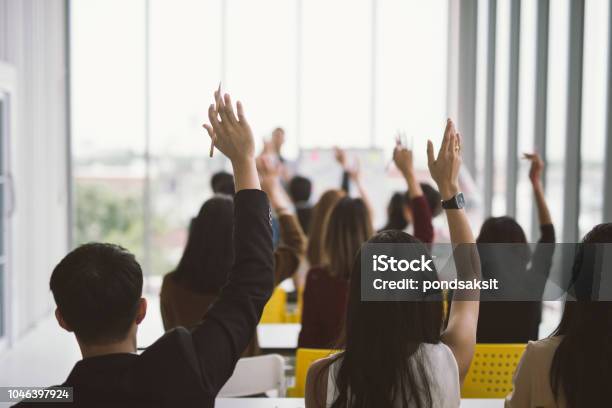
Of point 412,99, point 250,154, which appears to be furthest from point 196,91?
point 250,154

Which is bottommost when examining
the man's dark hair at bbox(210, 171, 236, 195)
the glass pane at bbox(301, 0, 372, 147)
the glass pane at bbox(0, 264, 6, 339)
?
the glass pane at bbox(0, 264, 6, 339)

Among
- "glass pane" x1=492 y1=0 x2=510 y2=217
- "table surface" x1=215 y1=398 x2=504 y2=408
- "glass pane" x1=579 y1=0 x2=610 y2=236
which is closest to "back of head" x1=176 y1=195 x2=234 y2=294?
"table surface" x1=215 y1=398 x2=504 y2=408

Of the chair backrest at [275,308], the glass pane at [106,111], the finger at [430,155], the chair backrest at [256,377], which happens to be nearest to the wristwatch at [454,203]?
the finger at [430,155]

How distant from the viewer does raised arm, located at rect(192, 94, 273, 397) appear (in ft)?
A: 3.91

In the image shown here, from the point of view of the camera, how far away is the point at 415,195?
2932mm

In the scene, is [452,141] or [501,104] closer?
[452,141]

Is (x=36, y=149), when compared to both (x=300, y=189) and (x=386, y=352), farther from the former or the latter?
(x=386, y=352)

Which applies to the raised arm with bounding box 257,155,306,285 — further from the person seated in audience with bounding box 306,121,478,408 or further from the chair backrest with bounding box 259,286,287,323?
the person seated in audience with bounding box 306,121,478,408

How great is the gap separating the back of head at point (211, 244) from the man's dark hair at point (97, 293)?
1.28m

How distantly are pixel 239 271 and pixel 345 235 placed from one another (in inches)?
68.0

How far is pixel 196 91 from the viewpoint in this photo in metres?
8.11

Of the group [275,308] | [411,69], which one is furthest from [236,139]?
[411,69]

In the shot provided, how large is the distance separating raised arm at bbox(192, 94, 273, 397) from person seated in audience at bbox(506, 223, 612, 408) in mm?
766

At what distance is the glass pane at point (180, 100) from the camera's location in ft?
26.5
